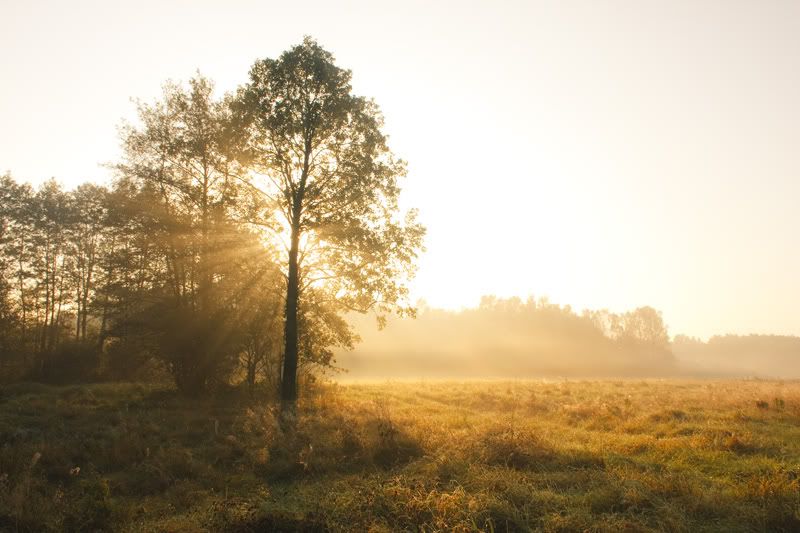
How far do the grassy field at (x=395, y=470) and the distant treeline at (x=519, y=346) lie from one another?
205 ft

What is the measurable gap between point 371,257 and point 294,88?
7.68 metres

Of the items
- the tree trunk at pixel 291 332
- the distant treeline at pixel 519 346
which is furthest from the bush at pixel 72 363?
the distant treeline at pixel 519 346

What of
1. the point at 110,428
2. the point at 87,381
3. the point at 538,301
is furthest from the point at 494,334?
the point at 110,428

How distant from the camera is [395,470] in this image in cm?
989

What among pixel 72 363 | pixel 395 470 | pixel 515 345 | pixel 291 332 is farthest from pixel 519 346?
pixel 395 470

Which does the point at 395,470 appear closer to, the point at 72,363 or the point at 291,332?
the point at 291,332

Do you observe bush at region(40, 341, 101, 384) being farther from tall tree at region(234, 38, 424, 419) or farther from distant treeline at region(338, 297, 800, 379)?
distant treeline at region(338, 297, 800, 379)

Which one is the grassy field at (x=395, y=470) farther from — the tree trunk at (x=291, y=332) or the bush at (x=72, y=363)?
the bush at (x=72, y=363)

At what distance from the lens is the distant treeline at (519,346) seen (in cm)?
9138

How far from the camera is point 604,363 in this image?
318 feet

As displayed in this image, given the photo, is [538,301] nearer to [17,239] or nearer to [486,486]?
[17,239]

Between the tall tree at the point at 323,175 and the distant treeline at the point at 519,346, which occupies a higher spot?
the tall tree at the point at 323,175

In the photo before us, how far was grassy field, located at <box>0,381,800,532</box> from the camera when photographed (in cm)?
692

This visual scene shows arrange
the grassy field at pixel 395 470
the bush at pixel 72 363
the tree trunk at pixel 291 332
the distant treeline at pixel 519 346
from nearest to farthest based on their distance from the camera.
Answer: the grassy field at pixel 395 470
the tree trunk at pixel 291 332
the bush at pixel 72 363
the distant treeline at pixel 519 346
